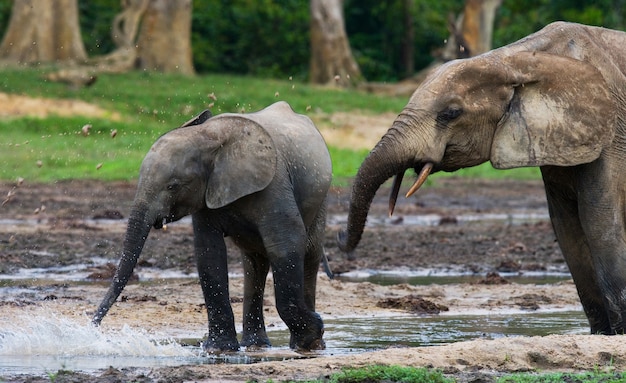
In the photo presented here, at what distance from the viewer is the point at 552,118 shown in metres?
8.79

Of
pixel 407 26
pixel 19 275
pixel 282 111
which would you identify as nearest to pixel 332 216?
pixel 19 275

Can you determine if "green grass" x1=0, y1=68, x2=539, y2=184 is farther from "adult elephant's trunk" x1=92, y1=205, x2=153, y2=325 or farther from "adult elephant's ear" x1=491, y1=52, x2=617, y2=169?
"adult elephant's ear" x1=491, y1=52, x2=617, y2=169

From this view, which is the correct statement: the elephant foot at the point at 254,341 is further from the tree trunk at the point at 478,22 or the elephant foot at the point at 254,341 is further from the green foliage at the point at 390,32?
the green foliage at the point at 390,32

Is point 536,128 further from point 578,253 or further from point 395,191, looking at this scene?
point 578,253

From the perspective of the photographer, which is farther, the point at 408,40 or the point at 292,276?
the point at 408,40

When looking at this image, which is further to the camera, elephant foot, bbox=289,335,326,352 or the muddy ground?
elephant foot, bbox=289,335,326,352

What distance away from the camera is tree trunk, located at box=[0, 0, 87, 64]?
118ft

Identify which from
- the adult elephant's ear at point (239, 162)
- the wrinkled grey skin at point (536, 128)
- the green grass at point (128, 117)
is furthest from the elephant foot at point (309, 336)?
the green grass at point (128, 117)

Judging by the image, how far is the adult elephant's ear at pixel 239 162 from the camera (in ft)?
31.0

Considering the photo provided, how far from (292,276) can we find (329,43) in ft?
96.8

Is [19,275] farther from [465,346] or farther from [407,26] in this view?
[407,26]

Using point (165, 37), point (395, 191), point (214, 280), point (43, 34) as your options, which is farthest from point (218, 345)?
point (165, 37)

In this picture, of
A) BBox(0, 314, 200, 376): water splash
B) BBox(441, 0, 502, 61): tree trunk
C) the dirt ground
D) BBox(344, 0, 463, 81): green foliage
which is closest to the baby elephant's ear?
BBox(0, 314, 200, 376): water splash

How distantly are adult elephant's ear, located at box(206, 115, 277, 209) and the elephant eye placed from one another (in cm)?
146
